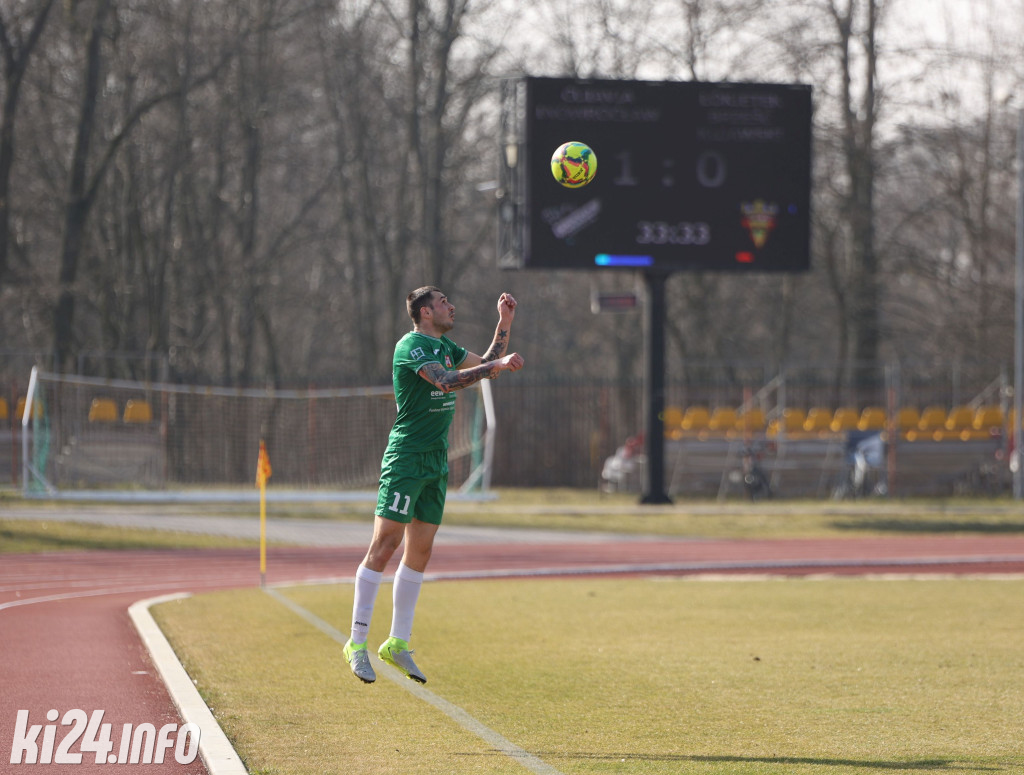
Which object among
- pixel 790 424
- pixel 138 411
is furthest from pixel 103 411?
pixel 790 424

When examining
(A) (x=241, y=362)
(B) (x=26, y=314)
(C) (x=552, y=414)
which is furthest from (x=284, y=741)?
(A) (x=241, y=362)

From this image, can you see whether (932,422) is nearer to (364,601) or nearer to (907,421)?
(907,421)

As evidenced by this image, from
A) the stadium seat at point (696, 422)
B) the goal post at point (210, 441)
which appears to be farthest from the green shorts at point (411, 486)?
the stadium seat at point (696, 422)

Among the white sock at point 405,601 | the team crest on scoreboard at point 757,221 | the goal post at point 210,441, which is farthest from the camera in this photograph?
the goal post at point 210,441

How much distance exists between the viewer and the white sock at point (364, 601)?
8.12 metres

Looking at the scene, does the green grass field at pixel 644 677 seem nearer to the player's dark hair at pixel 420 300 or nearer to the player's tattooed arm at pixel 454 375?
the player's tattooed arm at pixel 454 375

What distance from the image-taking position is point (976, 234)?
3941cm

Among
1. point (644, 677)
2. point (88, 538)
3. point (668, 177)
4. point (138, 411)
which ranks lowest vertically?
point (88, 538)

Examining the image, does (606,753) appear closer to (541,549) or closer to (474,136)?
(541,549)

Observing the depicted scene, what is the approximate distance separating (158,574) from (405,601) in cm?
1017

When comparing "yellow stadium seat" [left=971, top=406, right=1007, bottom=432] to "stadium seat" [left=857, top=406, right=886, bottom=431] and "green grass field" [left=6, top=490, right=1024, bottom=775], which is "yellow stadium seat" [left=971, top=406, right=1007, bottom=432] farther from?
"green grass field" [left=6, top=490, right=1024, bottom=775]

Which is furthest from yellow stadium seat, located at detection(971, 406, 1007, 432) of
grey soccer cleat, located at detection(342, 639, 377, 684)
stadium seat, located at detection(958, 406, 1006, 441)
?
grey soccer cleat, located at detection(342, 639, 377, 684)

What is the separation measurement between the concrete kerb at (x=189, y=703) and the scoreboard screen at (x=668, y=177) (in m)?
13.4

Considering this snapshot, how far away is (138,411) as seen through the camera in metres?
27.8
